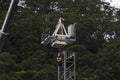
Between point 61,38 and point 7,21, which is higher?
point 7,21

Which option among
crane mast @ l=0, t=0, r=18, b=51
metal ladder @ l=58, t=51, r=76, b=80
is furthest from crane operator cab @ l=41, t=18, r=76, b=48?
crane mast @ l=0, t=0, r=18, b=51

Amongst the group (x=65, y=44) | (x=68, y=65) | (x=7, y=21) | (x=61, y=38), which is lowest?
(x=68, y=65)

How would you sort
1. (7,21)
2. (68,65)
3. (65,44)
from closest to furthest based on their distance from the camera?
(7,21) < (65,44) < (68,65)

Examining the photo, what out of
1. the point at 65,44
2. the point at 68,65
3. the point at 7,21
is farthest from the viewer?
the point at 68,65

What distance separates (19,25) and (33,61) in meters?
4.01

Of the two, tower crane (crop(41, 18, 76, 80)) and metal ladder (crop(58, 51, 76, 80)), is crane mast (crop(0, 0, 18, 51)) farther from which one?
metal ladder (crop(58, 51, 76, 80))

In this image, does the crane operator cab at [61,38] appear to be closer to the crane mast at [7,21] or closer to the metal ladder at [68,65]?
the metal ladder at [68,65]

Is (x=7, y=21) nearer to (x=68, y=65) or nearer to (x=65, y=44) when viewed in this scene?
(x=65, y=44)

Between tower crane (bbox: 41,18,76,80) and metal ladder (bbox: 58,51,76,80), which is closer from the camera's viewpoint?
tower crane (bbox: 41,18,76,80)

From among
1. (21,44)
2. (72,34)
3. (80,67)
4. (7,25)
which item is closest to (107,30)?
(80,67)

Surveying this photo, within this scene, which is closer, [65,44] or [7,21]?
[7,21]

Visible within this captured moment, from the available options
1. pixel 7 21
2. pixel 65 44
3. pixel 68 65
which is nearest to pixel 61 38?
pixel 65 44

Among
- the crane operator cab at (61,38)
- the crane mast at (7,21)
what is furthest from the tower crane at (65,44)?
the crane mast at (7,21)

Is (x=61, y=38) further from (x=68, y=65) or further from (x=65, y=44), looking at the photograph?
(x=68, y=65)
